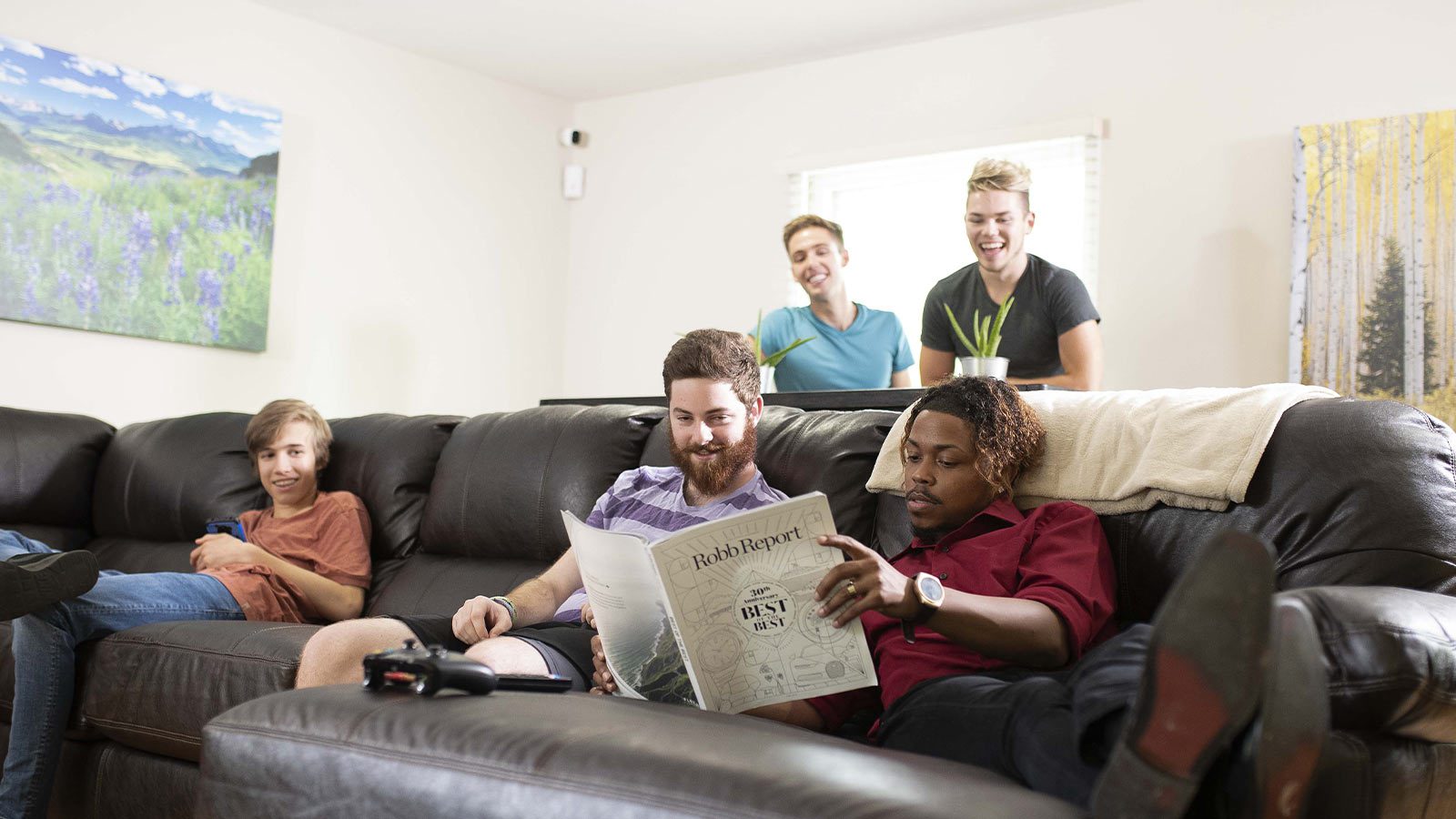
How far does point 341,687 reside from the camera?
1.53 m

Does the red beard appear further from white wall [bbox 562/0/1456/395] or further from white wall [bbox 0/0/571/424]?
white wall [bbox 0/0/571/424]

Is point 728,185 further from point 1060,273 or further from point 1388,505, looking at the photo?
point 1388,505

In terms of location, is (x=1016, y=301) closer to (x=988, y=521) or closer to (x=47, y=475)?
(x=988, y=521)

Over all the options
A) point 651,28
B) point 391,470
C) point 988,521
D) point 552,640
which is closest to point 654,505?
point 552,640

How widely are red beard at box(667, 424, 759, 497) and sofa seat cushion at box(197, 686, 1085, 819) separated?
63 cm

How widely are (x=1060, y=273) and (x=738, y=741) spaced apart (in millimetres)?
2583

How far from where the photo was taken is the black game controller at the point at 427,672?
4.72 feet

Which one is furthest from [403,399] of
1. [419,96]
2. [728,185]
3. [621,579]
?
[621,579]

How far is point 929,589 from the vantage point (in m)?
1.48

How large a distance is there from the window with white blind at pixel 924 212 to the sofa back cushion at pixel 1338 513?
9.47 feet

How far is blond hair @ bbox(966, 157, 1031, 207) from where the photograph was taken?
3512mm

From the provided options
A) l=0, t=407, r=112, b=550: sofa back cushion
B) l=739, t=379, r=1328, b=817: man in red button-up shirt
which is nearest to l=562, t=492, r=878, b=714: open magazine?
l=739, t=379, r=1328, b=817: man in red button-up shirt

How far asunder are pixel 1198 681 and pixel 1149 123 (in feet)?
12.8

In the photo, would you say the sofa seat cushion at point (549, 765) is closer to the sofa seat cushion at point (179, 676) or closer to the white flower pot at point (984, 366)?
the sofa seat cushion at point (179, 676)
